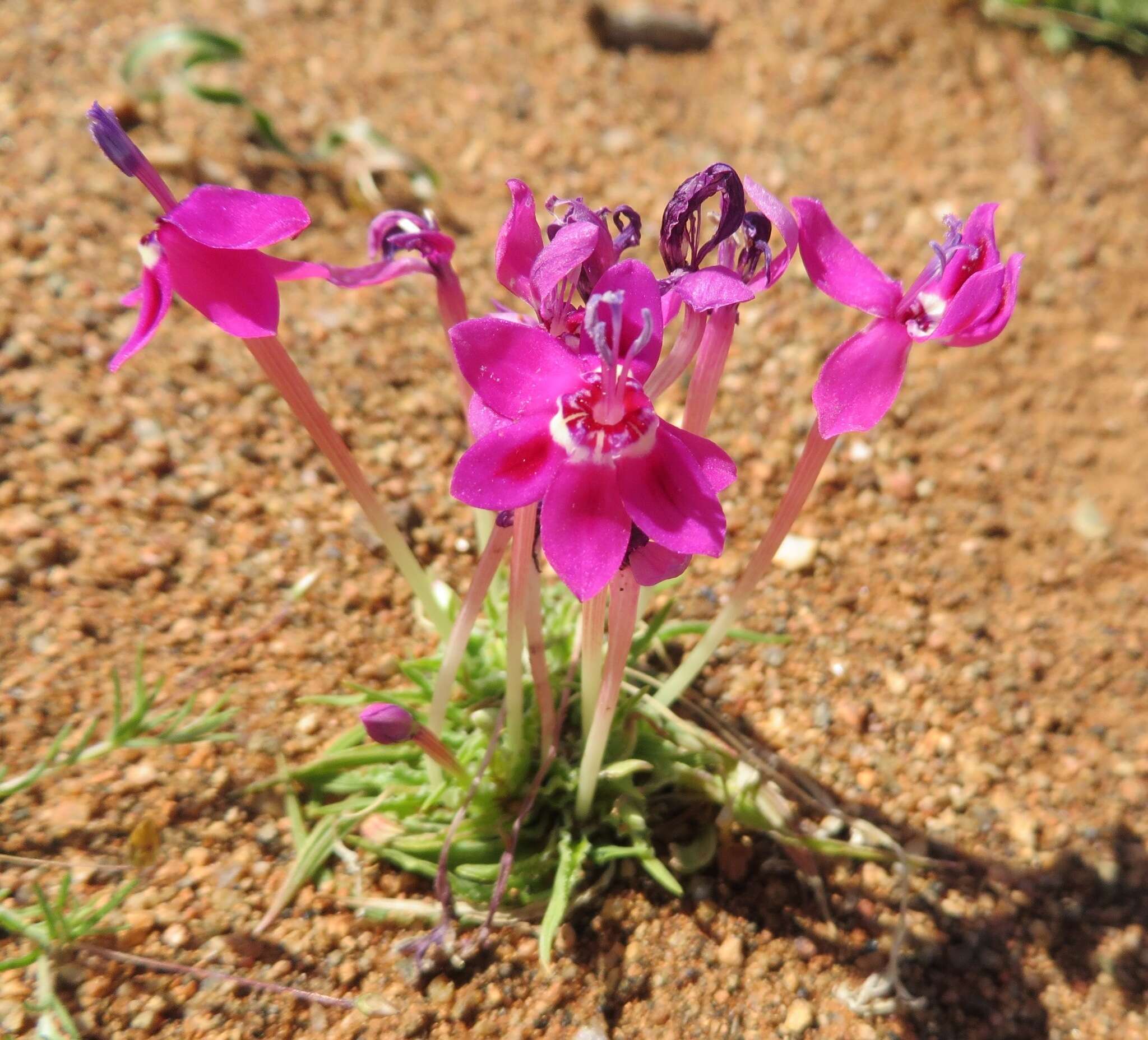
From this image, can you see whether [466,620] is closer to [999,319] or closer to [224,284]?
[224,284]

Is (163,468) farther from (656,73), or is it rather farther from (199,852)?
(656,73)

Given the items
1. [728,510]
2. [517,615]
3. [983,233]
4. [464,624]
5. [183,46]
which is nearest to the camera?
[983,233]

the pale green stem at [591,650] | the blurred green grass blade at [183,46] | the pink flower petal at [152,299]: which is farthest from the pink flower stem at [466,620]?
the blurred green grass blade at [183,46]

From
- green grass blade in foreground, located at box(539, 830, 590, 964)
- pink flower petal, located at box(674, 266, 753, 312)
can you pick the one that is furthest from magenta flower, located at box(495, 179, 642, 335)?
green grass blade in foreground, located at box(539, 830, 590, 964)

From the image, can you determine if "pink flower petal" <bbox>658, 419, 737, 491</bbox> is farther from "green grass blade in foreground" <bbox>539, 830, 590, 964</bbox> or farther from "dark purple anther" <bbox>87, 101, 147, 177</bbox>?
"green grass blade in foreground" <bbox>539, 830, 590, 964</bbox>

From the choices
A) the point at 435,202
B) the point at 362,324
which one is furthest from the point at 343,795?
the point at 435,202

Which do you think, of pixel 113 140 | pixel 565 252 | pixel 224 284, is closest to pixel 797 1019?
pixel 565 252
